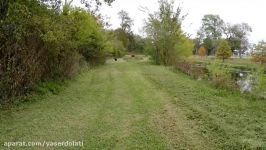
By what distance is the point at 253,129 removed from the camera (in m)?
7.27

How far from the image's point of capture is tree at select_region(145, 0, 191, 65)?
32.4 metres

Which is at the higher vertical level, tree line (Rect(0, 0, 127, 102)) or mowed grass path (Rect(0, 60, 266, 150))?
tree line (Rect(0, 0, 127, 102))

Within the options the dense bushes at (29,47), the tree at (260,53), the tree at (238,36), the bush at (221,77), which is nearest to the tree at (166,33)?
the tree at (260,53)

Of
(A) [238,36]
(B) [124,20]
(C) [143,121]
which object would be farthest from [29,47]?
(A) [238,36]

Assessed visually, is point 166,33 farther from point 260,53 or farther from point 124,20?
point 124,20

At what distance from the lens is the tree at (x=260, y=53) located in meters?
40.0

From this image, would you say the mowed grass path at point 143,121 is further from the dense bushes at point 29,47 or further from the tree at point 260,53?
the tree at point 260,53

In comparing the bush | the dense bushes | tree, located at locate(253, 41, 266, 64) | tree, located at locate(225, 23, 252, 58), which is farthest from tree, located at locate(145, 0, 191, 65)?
tree, located at locate(225, 23, 252, 58)

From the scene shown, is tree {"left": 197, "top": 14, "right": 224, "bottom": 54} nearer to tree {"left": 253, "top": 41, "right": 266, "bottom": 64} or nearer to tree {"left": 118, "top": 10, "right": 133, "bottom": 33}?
tree {"left": 118, "top": 10, "right": 133, "bottom": 33}

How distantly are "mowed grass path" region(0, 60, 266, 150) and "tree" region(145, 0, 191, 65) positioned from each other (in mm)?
20939

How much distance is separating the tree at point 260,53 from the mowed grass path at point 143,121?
30.5m

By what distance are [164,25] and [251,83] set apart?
20158mm

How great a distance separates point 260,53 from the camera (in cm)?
4266

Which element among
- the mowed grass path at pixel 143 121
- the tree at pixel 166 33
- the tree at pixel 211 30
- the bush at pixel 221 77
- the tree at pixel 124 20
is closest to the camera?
the mowed grass path at pixel 143 121
